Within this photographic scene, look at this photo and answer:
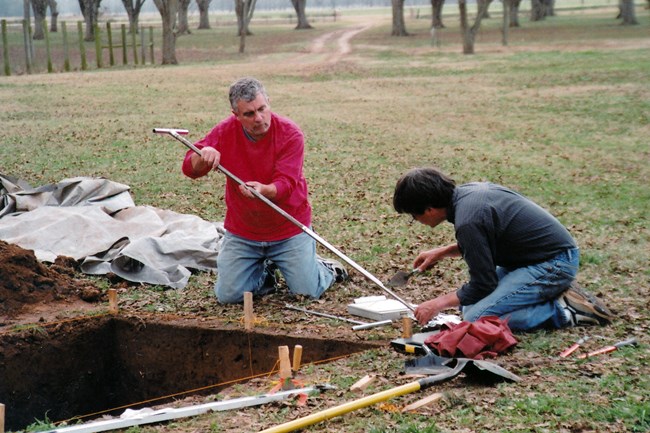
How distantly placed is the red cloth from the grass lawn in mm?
96

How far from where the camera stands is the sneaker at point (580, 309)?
605 centimetres

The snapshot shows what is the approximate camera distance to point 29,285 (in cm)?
729

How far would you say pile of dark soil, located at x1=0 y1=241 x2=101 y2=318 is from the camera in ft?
23.2

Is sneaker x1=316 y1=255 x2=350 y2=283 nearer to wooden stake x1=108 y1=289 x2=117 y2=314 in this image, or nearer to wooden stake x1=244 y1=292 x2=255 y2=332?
wooden stake x1=244 y1=292 x2=255 y2=332

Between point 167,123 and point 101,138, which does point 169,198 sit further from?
point 167,123

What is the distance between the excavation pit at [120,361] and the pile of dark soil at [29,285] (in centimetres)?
48

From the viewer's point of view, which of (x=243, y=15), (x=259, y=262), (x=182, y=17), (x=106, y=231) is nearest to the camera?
(x=259, y=262)

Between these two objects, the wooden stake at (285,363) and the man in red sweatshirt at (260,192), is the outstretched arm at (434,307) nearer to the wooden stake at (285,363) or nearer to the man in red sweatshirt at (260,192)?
the wooden stake at (285,363)

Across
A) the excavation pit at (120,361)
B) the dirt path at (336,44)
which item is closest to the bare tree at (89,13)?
the dirt path at (336,44)

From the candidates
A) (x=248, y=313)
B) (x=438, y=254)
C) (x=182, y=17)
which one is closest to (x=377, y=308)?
(x=438, y=254)

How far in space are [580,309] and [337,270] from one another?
2287mm

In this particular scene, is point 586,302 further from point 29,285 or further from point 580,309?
point 29,285

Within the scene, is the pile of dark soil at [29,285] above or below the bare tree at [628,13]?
below

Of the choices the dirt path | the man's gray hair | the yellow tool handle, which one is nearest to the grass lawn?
the yellow tool handle
